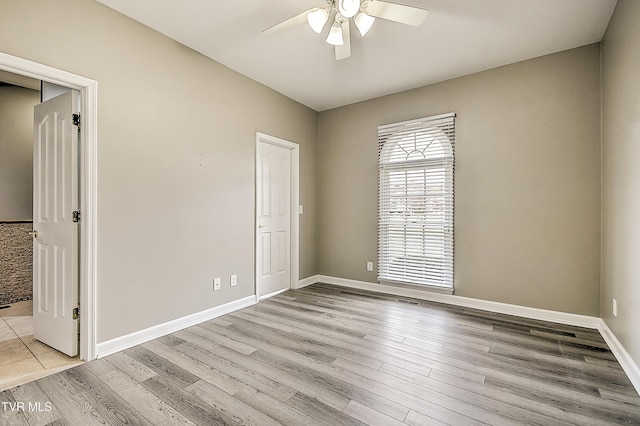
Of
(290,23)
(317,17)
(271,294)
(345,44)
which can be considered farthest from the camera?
(271,294)

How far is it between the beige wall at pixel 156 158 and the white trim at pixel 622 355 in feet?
11.1

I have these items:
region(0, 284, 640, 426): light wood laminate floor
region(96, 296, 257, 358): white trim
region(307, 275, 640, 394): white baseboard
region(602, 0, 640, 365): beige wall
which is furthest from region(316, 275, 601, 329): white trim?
region(96, 296, 257, 358): white trim

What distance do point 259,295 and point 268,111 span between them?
241cm

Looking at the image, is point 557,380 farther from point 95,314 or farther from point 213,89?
point 213,89

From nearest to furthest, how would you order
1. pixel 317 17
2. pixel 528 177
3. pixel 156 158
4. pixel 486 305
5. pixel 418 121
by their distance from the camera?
pixel 317 17, pixel 156 158, pixel 528 177, pixel 486 305, pixel 418 121

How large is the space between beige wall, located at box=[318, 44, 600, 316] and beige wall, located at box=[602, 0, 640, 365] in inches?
6.2

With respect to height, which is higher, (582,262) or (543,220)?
(543,220)

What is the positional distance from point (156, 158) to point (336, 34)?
1.88m

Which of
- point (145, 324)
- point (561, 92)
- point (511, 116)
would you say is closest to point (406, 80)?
point (511, 116)

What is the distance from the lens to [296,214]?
4.43 metres

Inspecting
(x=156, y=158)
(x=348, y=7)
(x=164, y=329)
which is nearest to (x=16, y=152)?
(x=156, y=158)

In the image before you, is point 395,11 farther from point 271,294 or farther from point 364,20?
point 271,294

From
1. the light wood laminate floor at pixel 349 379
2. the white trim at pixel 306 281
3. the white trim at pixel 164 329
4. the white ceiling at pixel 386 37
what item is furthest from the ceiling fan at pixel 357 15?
the white trim at pixel 306 281

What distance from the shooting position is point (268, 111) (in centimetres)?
392
